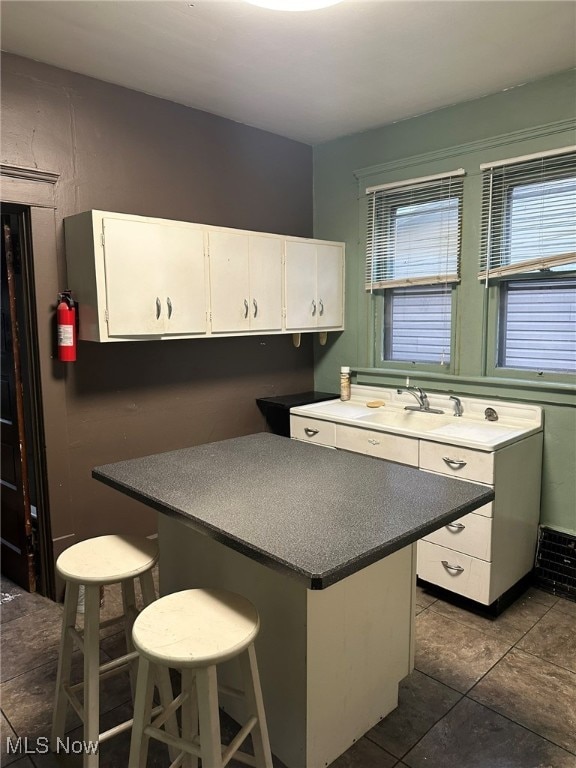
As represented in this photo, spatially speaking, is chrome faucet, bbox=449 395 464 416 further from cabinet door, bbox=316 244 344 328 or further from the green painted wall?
cabinet door, bbox=316 244 344 328

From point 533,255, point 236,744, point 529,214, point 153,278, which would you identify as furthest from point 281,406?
point 236,744

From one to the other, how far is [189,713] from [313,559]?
0.83 metres

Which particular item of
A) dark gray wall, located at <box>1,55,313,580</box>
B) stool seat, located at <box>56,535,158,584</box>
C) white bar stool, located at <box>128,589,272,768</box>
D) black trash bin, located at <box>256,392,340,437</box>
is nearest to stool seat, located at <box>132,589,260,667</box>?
white bar stool, located at <box>128,589,272,768</box>

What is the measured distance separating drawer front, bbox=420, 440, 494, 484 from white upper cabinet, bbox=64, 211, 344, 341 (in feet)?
4.12

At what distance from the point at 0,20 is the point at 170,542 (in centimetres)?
222

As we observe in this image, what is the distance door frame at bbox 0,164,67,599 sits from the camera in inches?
101

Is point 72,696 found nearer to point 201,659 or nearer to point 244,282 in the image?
point 201,659

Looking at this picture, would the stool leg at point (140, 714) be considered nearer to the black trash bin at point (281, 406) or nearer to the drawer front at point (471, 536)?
the drawer front at point (471, 536)

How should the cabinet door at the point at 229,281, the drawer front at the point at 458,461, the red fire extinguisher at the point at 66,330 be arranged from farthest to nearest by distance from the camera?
1. the cabinet door at the point at 229,281
2. the red fire extinguisher at the point at 66,330
3. the drawer front at the point at 458,461

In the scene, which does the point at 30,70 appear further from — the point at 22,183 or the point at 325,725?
the point at 325,725

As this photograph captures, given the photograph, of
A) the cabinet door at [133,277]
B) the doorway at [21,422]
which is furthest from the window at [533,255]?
the doorway at [21,422]

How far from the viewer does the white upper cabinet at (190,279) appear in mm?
A: 2582

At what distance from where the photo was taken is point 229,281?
10.2 feet

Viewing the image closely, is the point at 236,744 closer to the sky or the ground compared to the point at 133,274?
closer to the ground
